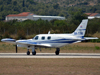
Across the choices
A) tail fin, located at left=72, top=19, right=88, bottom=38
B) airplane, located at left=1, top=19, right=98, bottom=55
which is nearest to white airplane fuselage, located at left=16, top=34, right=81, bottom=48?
airplane, located at left=1, top=19, right=98, bottom=55

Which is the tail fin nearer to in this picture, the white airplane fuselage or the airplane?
the airplane

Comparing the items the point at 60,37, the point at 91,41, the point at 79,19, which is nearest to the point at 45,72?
the point at 60,37

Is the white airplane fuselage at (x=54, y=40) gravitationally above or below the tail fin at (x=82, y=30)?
below

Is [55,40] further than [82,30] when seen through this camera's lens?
Yes

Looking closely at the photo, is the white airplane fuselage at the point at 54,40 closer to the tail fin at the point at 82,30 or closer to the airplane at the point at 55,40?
the airplane at the point at 55,40

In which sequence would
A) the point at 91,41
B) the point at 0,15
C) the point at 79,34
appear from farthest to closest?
1. the point at 0,15
2. the point at 91,41
3. the point at 79,34

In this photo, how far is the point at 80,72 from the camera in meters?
19.1

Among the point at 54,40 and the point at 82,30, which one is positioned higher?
the point at 82,30

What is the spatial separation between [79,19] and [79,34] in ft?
235

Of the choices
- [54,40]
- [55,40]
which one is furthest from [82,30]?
[54,40]

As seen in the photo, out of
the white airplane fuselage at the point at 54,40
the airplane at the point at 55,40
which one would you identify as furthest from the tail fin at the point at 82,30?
the white airplane fuselage at the point at 54,40

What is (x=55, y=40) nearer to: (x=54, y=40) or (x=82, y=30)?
(x=54, y=40)

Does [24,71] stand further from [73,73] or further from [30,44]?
[30,44]

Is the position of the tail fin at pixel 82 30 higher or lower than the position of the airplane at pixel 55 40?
higher
